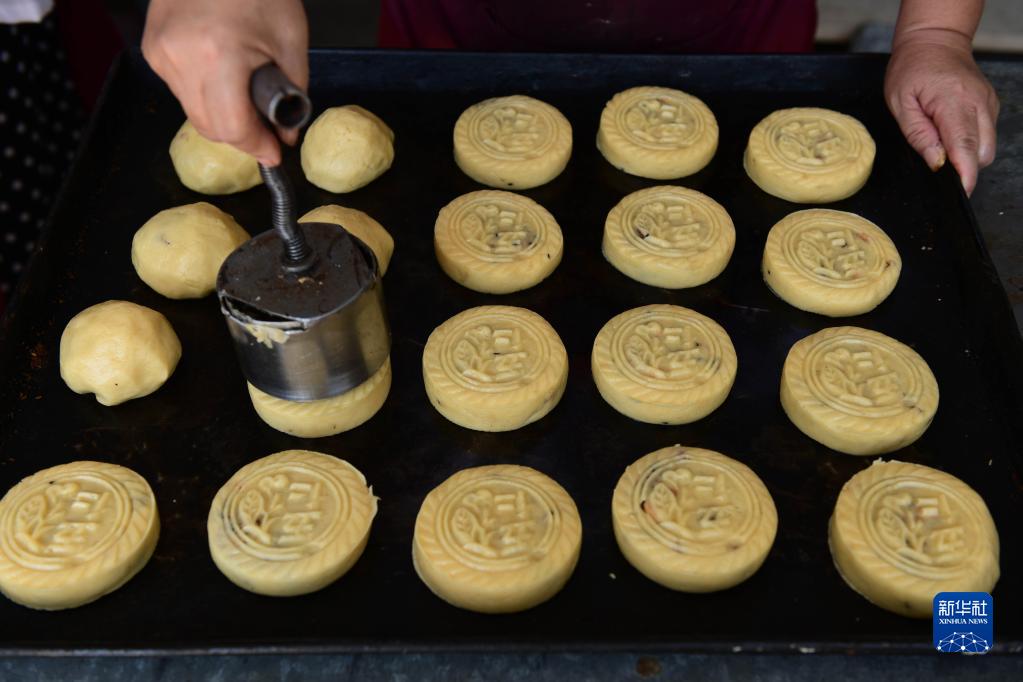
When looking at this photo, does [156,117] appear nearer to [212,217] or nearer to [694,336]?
[212,217]

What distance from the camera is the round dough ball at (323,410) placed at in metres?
2.34

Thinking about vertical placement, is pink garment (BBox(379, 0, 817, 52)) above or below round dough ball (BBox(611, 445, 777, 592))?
above

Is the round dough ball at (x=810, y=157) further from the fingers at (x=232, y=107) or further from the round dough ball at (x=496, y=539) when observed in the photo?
the fingers at (x=232, y=107)

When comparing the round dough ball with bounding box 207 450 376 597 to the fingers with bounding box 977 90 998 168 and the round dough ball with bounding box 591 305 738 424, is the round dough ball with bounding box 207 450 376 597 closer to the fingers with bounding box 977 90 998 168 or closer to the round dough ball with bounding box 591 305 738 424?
the round dough ball with bounding box 591 305 738 424

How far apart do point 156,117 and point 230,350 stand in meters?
1.13

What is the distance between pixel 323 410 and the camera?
235 cm

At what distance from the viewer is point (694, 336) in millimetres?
2500

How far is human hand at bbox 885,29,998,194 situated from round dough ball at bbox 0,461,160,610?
8.39 ft

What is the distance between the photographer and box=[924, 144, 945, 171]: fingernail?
279 centimetres

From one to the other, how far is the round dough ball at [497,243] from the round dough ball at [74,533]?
1.10m

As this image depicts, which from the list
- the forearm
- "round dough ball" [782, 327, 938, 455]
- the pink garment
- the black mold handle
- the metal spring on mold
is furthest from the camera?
the pink garment

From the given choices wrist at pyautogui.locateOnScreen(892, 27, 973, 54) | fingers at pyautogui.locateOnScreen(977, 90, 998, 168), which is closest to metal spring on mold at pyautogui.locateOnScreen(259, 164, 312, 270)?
fingers at pyautogui.locateOnScreen(977, 90, 998, 168)

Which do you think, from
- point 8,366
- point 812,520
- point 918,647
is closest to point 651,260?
point 812,520

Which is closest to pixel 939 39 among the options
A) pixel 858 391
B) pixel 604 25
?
pixel 604 25
